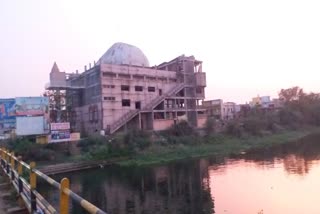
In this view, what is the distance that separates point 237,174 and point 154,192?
8.13 metres

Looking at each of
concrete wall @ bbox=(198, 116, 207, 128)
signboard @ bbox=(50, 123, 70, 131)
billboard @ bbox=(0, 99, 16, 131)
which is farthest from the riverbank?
billboard @ bbox=(0, 99, 16, 131)

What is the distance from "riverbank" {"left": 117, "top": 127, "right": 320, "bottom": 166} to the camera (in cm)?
4422

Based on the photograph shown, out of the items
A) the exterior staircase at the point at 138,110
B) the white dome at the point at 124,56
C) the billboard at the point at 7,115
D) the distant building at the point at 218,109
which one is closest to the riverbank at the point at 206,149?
the exterior staircase at the point at 138,110

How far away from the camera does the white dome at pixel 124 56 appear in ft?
205

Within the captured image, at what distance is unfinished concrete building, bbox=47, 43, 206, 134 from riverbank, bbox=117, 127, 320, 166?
23.7 feet

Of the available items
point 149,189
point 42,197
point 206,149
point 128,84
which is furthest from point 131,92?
point 42,197

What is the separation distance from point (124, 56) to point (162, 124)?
14.2m

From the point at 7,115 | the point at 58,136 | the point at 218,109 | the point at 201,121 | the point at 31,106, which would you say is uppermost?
the point at 218,109

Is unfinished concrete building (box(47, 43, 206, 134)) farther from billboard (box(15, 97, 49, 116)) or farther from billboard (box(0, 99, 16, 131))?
billboard (box(0, 99, 16, 131))

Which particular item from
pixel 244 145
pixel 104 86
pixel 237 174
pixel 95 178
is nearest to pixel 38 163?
pixel 95 178

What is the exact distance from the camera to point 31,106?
42.5 metres

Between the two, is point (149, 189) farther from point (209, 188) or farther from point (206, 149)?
point (206, 149)

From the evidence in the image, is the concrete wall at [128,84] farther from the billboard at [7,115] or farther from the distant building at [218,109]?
the distant building at [218,109]

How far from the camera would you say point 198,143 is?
53750 millimetres
